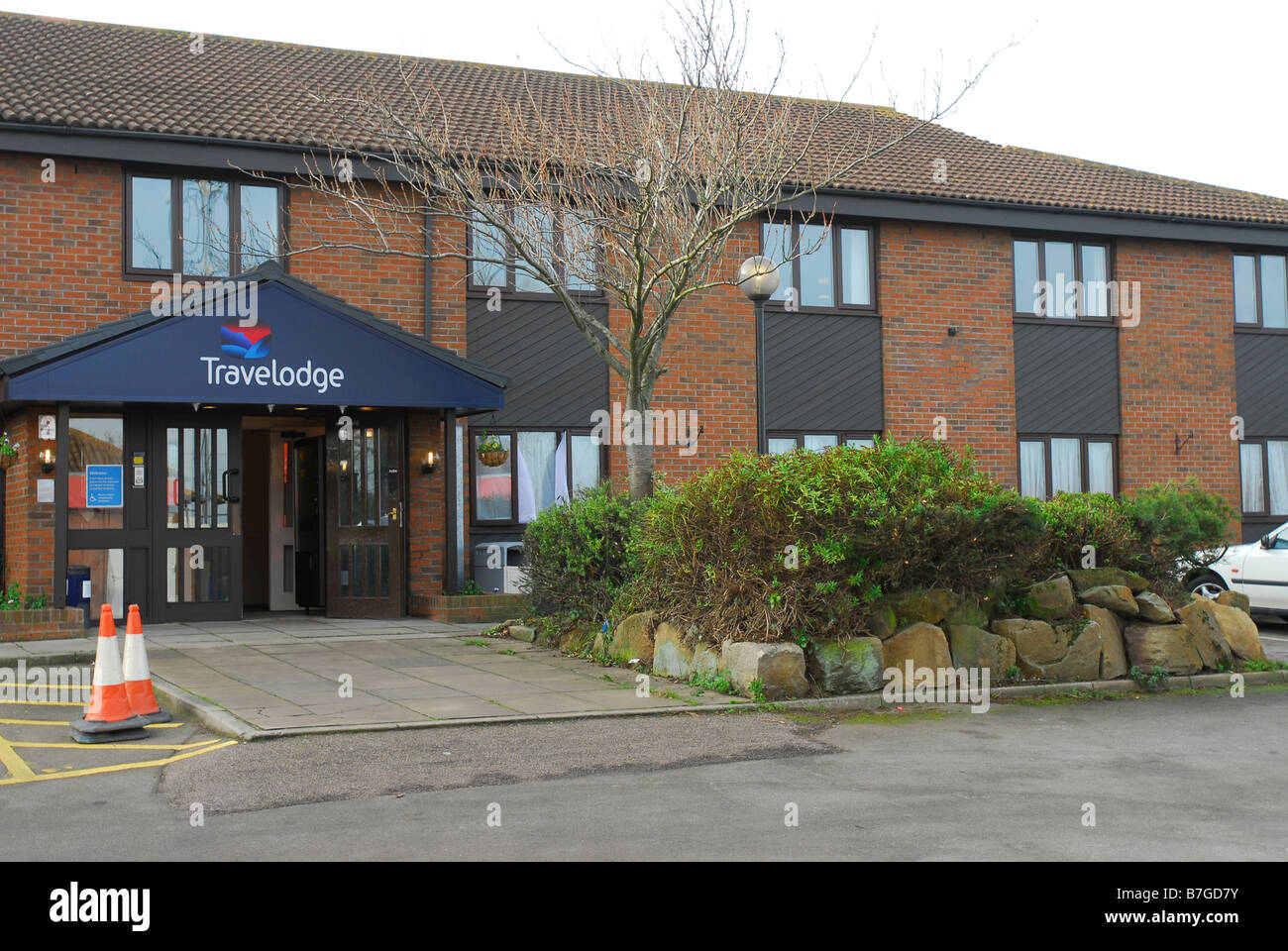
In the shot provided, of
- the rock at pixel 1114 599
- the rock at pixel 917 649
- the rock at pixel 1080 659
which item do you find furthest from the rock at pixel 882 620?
the rock at pixel 1114 599

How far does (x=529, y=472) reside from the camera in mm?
17094

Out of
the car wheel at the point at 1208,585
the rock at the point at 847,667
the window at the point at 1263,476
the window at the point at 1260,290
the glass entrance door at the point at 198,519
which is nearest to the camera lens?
the rock at the point at 847,667

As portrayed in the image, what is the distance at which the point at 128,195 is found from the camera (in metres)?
15.2

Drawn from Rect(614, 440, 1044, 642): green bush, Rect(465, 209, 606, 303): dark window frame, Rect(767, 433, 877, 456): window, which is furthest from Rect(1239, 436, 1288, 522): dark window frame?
Rect(614, 440, 1044, 642): green bush

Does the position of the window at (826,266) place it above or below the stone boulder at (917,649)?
above

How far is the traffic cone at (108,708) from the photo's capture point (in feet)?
26.9

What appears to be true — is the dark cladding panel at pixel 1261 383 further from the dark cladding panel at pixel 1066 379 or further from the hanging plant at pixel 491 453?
the hanging plant at pixel 491 453

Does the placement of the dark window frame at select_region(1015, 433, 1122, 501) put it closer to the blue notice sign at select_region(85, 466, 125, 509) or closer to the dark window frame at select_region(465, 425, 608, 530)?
the dark window frame at select_region(465, 425, 608, 530)

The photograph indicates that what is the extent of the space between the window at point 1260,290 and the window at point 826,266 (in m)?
6.67

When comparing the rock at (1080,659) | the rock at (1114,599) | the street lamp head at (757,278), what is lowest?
the rock at (1080,659)

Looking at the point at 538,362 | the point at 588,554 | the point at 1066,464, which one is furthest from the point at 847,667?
the point at 1066,464

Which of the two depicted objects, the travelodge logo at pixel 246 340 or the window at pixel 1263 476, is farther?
the window at pixel 1263 476

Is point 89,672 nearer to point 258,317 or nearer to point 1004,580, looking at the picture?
point 258,317
